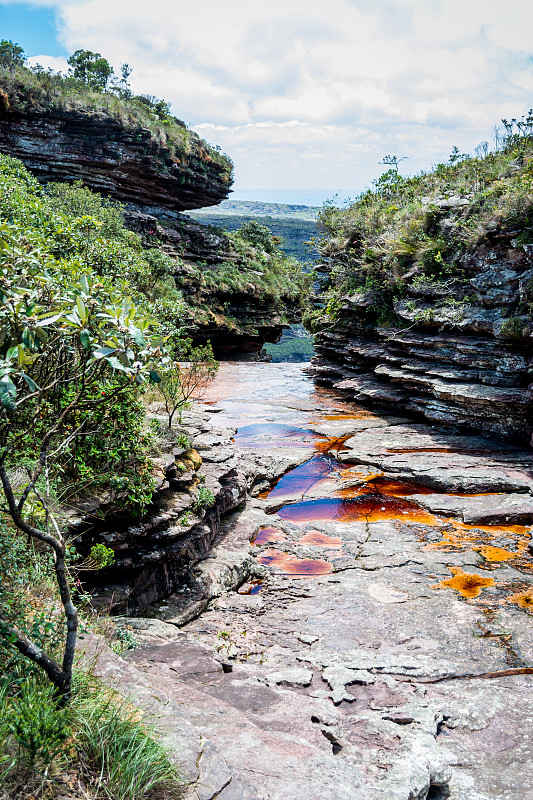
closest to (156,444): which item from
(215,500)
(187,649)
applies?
(215,500)

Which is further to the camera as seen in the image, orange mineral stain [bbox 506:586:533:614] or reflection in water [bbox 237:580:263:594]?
reflection in water [bbox 237:580:263:594]

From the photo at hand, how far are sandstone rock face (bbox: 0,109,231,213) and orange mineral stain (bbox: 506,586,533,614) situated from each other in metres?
27.5

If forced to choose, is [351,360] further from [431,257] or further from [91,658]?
[91,658]

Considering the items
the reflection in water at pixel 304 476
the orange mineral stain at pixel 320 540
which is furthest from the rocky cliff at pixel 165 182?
the orange mineral stain at pixel 320 540

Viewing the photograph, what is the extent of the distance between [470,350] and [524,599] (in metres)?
8.27

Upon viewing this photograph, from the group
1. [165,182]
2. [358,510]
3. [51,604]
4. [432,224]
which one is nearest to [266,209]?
[165,182]

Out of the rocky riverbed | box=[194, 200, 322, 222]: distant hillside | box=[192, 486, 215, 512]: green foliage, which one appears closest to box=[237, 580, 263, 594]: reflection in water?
the rocky riverbed

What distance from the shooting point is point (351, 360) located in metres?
20.6

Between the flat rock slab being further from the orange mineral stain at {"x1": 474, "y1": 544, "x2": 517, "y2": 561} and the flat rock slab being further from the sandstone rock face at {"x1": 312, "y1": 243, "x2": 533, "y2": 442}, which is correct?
the sandstone rock face at {"x1": 312, "y1": 243, "x2": 533, "y2": 442}

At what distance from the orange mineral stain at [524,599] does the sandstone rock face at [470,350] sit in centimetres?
655

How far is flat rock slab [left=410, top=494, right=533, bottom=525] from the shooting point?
10203 millimetres

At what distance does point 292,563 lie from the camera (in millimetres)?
8898

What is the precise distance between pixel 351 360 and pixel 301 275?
20771 millimetres

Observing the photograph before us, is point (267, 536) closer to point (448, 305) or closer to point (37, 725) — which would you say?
point (37, 725)
